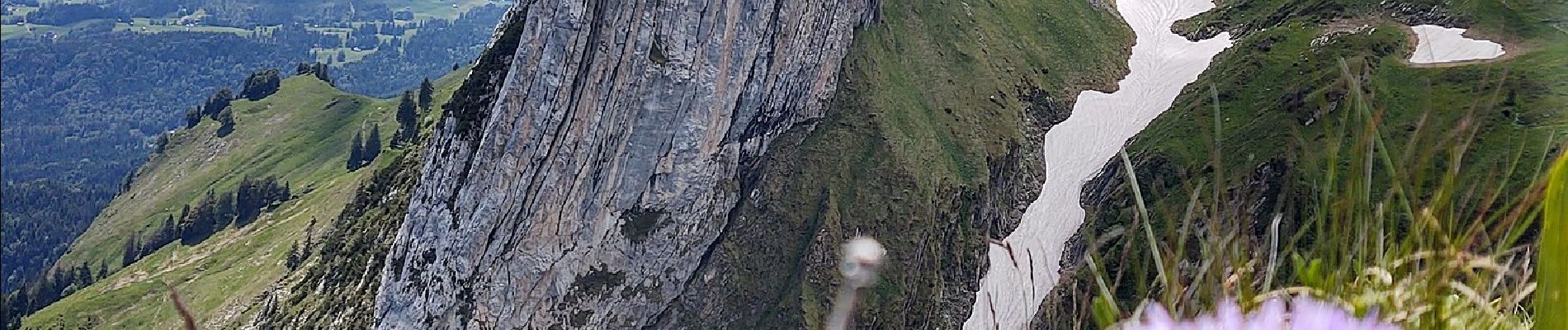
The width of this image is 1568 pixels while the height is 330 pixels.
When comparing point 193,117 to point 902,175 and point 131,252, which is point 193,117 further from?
point 902,175

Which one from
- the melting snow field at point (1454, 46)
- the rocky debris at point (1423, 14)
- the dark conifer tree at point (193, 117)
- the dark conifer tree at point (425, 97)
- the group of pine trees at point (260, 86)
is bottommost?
the dark conifer tree at point (193, 117)

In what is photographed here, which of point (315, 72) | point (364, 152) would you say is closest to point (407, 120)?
point (364, 152)

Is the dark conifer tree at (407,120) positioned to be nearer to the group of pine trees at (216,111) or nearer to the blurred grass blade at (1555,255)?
the group of pine trees at (216,111)

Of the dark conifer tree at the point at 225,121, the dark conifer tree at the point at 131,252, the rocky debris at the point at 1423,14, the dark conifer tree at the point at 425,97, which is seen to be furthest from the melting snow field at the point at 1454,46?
the dark conifer tree at the point at 225,121

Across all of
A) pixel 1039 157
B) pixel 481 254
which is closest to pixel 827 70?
pixel 481 254

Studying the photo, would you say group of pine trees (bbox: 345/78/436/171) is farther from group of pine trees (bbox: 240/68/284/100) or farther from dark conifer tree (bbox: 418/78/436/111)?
group of pine trees (bbox: 240/68/284/100)

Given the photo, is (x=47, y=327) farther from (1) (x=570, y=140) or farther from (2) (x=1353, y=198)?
(2) (x=1353, y=198)
